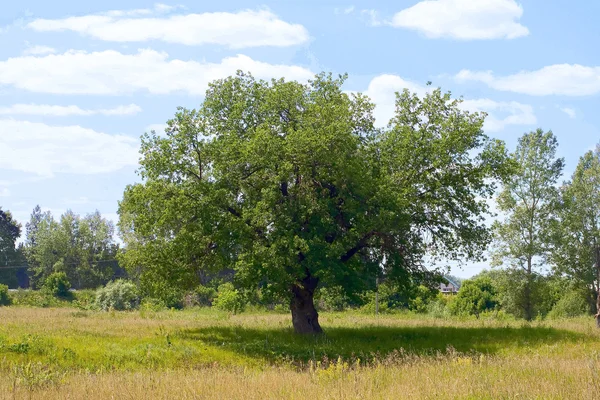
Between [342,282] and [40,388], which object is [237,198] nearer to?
[342,282]

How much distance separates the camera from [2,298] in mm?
65188

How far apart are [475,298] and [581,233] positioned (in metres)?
29.5

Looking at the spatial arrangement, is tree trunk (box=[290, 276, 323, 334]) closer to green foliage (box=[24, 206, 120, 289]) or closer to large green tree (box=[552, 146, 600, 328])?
large green tree (box=[552, 146, 600, 328])

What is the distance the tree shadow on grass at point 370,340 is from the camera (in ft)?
80.4

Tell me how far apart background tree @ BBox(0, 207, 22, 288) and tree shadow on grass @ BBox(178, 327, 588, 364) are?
291ft

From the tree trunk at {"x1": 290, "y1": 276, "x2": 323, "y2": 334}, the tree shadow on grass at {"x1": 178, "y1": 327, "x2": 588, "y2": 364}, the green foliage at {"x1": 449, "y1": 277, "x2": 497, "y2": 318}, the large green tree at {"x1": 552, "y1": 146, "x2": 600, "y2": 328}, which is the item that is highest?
the large green tree at {"x1": 552, "y1": 146, "x2": 600, "y2": 328}

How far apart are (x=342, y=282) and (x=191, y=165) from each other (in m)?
9.10

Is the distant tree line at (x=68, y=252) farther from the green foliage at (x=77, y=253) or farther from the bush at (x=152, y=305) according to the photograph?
the bush at (x=152, y=305)

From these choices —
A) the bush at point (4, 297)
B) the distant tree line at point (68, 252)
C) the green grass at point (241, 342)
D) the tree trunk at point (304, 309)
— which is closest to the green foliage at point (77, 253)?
the distant tree line at point (68, 252)

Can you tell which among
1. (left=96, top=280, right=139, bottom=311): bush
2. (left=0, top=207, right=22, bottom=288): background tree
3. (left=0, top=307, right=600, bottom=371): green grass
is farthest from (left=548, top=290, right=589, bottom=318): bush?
(left=0, top=207, right=22, bottom=288): background tree

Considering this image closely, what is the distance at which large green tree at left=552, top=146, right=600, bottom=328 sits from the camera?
38.6m

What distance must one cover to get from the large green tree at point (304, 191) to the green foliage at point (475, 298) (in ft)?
123

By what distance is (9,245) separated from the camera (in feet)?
357

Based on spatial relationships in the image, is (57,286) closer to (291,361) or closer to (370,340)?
(370,340)
